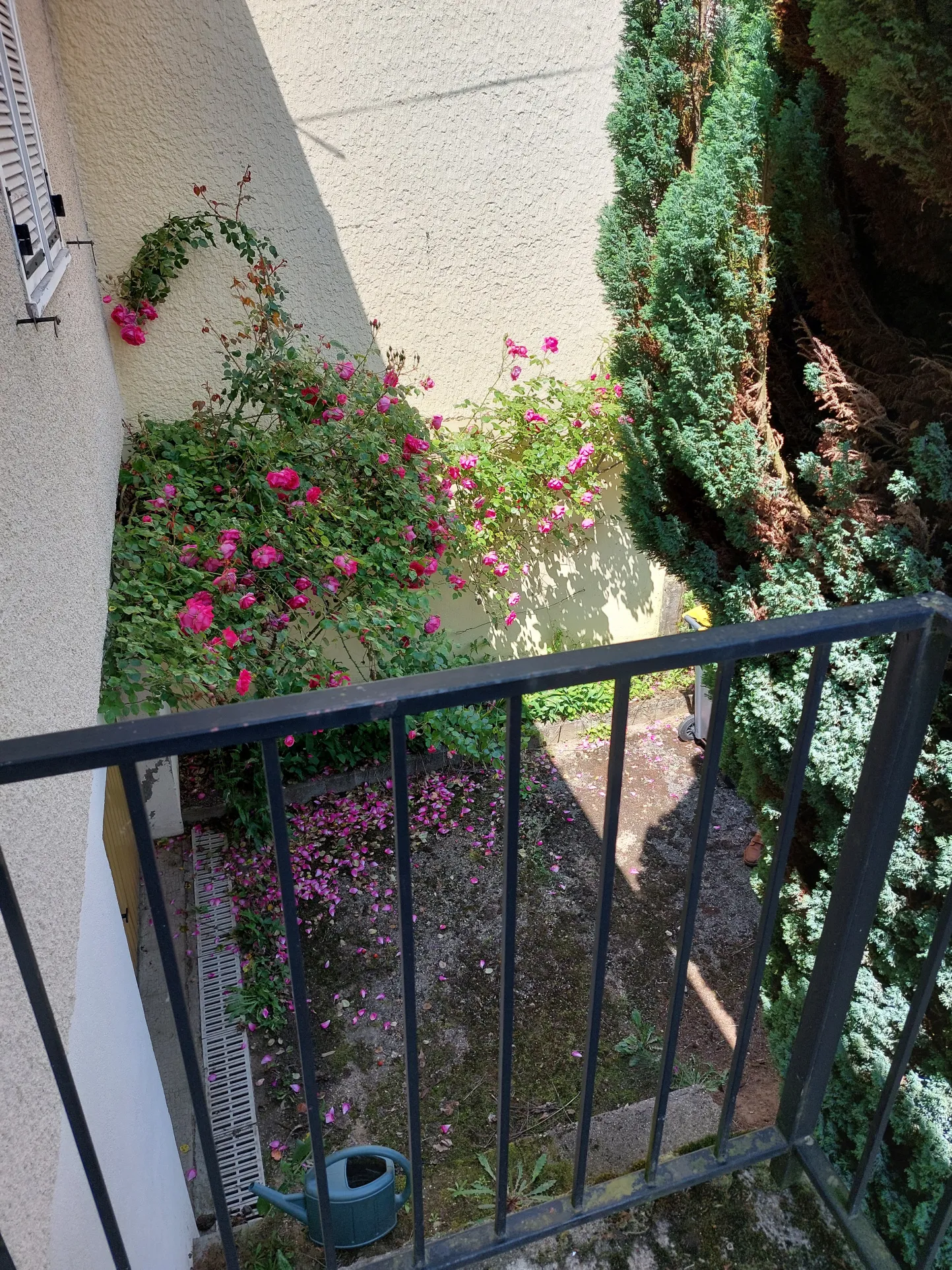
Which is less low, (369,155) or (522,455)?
(369,155)

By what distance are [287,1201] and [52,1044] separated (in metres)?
1.59

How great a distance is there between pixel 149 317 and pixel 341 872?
3.00 metres

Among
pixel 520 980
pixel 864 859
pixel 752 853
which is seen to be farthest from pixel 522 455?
pixel 864 859

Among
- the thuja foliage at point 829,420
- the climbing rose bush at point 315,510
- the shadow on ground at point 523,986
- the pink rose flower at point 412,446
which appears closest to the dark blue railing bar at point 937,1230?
the thuja foliage at point 829,420

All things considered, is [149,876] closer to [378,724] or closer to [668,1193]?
[668,1193]

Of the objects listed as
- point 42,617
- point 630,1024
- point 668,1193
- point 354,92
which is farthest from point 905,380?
point 354,92

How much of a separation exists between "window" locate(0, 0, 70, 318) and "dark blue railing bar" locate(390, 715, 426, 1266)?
2.12 metres

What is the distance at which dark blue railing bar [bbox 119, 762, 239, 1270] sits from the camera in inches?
32.3

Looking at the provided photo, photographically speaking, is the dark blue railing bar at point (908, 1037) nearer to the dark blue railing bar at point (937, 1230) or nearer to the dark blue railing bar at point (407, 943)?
the dark blue railing bar at point (937, 1230)

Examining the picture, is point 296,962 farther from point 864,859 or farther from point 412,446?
point 412,446

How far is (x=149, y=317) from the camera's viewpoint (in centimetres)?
433

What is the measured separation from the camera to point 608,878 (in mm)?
1095

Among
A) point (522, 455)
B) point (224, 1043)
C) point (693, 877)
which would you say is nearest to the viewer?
point (693, 877)

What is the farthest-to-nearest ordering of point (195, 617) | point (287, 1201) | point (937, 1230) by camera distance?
point (195, 617), point (287, 1201), point (937, 1230)
